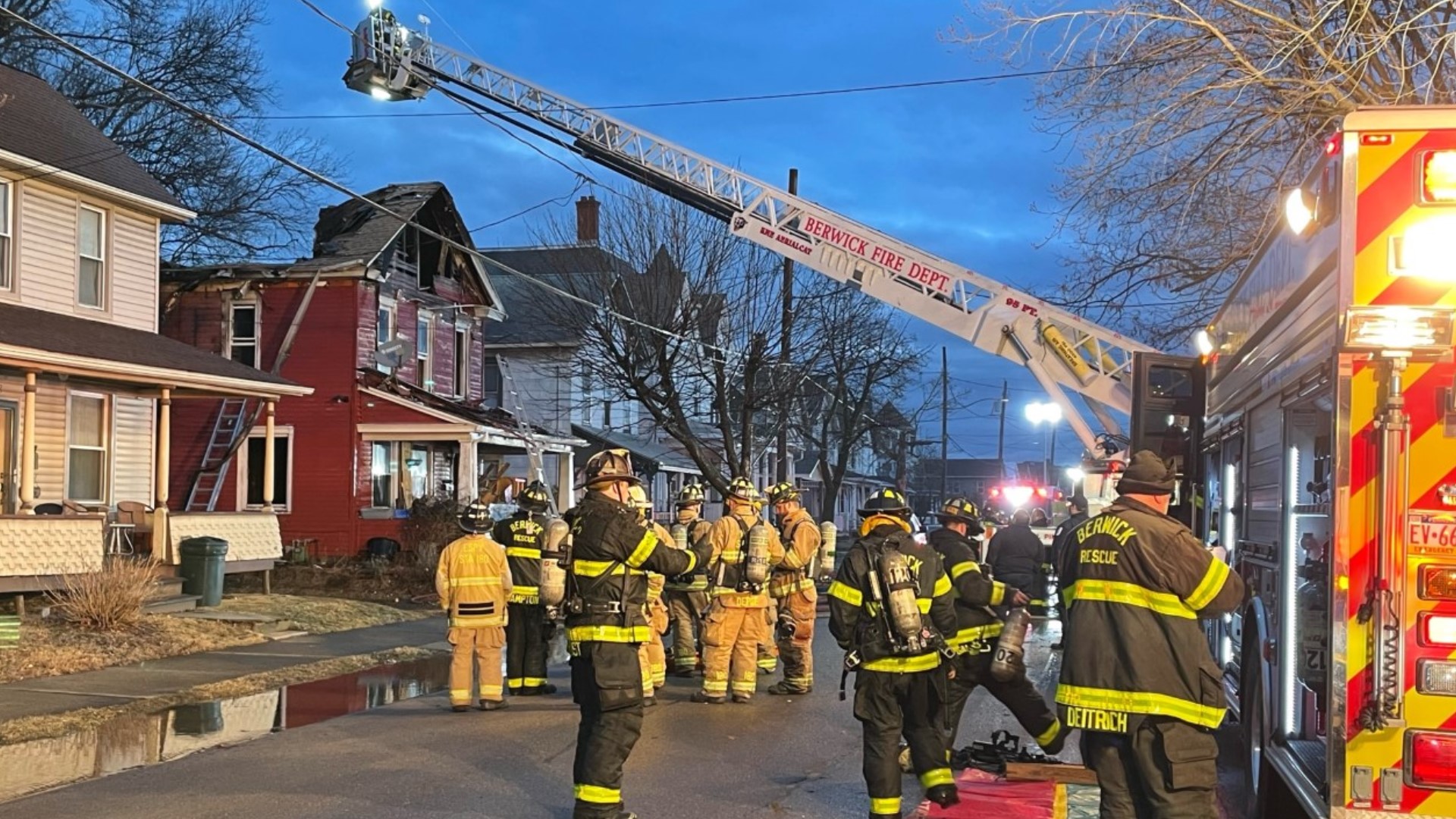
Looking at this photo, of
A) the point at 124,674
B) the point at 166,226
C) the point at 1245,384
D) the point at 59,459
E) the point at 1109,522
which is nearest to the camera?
the point at 1109,522

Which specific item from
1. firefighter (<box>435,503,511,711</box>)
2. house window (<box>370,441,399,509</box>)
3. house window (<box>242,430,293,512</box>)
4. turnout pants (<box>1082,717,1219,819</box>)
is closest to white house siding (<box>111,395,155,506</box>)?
house window (<box>242,430,293,512</box>)

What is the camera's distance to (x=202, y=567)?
16.6 meters

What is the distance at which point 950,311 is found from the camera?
13703 millimetres

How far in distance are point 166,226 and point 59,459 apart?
51.6ft

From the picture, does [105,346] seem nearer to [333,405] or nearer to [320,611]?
[320,611]

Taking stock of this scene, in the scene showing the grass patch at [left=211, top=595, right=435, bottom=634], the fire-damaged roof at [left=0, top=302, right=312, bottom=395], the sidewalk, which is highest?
the fire-damaged roof at [left=0, top=302, right=312, bottom=395]

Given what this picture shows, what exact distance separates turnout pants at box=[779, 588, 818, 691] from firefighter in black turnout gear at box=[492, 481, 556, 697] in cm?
206

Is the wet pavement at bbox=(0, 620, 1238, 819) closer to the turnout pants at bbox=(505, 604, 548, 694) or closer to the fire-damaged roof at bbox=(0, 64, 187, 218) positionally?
the turnout pants at bbox=(505, 604, 548, 694)

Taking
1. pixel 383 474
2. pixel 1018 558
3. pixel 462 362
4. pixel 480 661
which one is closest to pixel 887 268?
pixel 1018 558

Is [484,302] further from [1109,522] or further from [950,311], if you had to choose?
[1109,522]

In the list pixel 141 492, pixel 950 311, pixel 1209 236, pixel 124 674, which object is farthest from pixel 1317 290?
pixel 141 492

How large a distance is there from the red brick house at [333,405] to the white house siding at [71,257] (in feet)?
13.6

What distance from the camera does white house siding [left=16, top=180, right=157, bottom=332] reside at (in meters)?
17.9

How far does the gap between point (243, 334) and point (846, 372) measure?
13.4 meters
